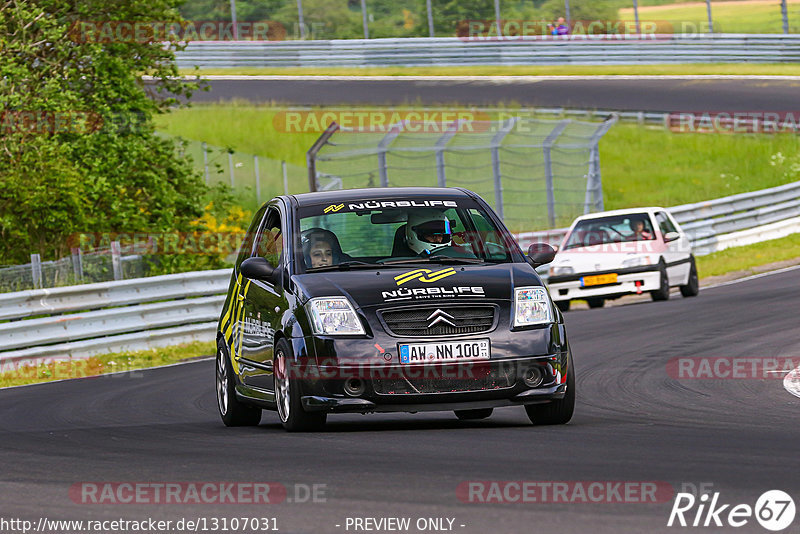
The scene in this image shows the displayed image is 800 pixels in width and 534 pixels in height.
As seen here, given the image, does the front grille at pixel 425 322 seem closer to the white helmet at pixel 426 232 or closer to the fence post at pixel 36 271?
the white helmet at pixel 426 232

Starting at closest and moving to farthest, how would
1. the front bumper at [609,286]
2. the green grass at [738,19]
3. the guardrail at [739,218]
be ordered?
the front bumper at [609,286] → the guardrail at [739,218] → the green grass at [738,19]

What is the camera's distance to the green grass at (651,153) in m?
38.0

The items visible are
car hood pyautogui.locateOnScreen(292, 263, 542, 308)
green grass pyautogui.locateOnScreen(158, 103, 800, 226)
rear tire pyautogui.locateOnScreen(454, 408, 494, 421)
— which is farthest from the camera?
green grass pyautogui.locateOnScreen(158, 103, 800, 226)

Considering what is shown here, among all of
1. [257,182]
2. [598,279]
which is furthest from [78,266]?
[257,182]

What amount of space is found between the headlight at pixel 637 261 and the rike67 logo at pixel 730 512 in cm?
1542

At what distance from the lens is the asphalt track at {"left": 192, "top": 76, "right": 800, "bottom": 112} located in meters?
41.1

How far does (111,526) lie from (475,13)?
45.0 m

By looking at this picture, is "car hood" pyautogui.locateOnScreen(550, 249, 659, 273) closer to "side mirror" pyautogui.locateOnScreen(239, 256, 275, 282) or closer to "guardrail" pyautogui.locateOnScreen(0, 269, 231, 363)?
"guardrail" pyautogui.locateOnScreen(0, 269, 231, 363)

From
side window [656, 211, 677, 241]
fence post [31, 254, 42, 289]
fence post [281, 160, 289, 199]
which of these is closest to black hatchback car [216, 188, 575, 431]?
fence post [31, 254, 42, 289]

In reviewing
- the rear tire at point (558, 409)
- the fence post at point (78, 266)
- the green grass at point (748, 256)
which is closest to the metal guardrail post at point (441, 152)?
the green grass at point (748, 256)

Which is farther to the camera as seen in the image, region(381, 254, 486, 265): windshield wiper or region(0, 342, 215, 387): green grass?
region(0, 342, 215, 387): green grass

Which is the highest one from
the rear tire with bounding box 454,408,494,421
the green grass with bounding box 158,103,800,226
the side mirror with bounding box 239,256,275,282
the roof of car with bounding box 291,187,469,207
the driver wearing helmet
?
the roof of car with bounding box 291,187,469,207

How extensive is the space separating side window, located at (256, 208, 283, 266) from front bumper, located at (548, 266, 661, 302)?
36.4 ft

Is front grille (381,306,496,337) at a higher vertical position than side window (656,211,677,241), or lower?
higher
